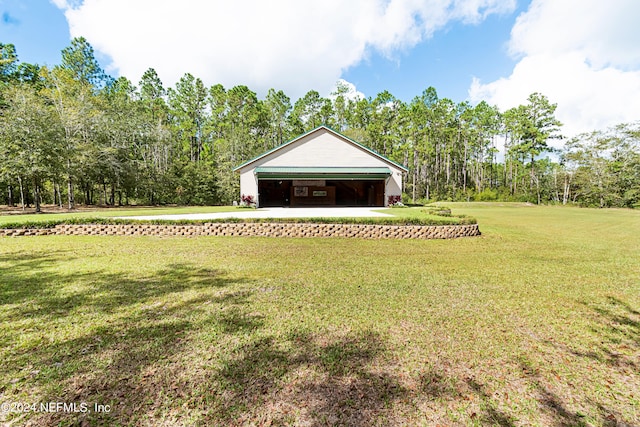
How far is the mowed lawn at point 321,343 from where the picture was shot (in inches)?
80.5

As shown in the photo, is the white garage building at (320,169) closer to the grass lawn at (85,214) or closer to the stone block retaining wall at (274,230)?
the grass lawn at (85,214)

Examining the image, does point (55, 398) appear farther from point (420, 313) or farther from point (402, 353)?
point (420, 313)

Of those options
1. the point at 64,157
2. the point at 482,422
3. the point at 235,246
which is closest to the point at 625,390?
the point at 482,422

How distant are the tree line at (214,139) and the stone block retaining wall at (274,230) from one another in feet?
37.3

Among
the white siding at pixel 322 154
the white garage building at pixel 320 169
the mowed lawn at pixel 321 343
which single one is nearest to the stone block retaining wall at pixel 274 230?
the mowed lawn at pixel 321 343

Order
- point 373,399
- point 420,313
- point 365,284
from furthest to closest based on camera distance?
point 365,284, point 420,313, point 373,399

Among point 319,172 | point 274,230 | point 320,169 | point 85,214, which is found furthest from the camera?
point 320,169

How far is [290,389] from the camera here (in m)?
2.21

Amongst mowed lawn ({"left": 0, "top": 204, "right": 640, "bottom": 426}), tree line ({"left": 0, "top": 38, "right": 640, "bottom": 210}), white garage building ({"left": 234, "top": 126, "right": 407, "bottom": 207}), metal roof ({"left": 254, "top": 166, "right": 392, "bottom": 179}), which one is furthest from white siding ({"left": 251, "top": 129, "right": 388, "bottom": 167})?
mowed lawn ({"left": 0, "top": 204, "right": 640, "bottom": 426})

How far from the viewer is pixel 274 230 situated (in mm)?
9766

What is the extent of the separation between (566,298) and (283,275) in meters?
Result: 4.58

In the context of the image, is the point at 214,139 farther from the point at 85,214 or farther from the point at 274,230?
the point at 274,230

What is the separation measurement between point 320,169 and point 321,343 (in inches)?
695

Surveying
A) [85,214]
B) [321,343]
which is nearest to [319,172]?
[85,214]
